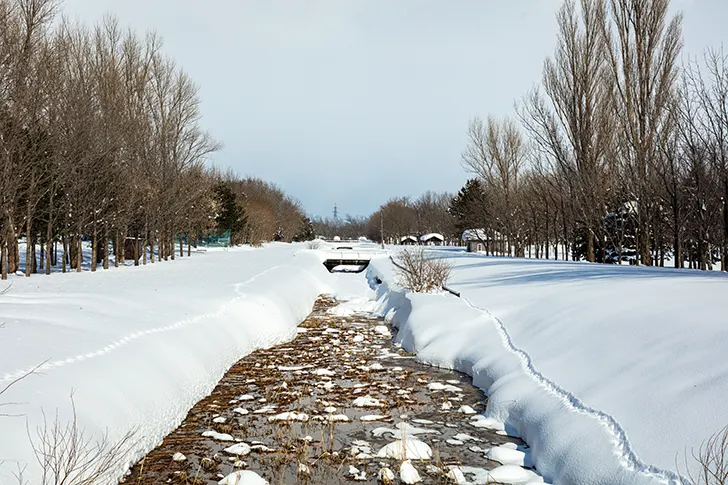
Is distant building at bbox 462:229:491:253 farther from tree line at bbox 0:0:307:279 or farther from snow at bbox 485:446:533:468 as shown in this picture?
snow at bbox 485:446:533:468

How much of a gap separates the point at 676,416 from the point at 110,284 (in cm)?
1422

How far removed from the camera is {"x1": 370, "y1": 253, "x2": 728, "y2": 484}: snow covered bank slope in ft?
14.4

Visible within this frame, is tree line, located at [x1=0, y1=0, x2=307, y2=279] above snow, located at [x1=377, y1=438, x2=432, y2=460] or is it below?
above

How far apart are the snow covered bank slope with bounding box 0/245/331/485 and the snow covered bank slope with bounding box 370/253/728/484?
390 centimetres

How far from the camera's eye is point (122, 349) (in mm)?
7020

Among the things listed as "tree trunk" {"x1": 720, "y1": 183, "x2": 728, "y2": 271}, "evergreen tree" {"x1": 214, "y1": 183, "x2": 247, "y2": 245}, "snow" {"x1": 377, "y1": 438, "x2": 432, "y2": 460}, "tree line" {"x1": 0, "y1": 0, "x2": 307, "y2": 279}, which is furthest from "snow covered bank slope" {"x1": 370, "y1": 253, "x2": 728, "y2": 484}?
"evergreen tree" {"x1": 214, "y1": 183, "x2": 247, "y2": 245}

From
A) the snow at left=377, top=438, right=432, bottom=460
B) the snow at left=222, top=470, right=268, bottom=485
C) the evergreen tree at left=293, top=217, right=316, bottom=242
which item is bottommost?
the snow at left=377, top=438, right=432, bottom=460

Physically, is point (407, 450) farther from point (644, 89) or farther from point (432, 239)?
point (432, 239)

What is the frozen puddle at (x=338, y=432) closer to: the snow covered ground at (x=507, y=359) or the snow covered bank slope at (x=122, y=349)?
the snow covered ground at (x=507, y=359)

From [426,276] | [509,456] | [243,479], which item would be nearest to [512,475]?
[509,456]

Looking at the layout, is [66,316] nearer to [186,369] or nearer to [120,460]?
[186,369]

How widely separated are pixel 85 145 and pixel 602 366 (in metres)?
18.7

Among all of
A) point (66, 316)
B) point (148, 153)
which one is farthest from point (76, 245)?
point (66, 316)

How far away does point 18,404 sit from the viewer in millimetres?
4570
